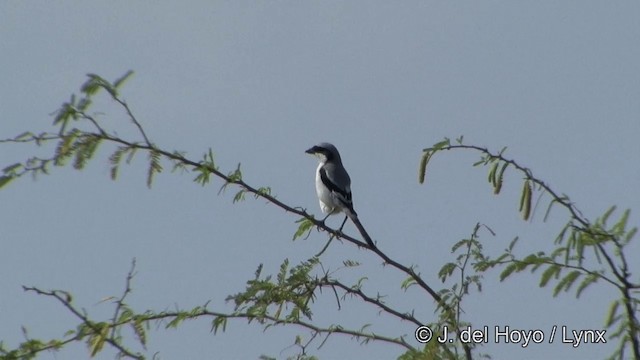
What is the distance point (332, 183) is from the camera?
12.0m

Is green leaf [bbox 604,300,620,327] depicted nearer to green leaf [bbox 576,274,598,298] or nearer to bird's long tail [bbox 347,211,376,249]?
green leaf [bbox 576,274,598,298]

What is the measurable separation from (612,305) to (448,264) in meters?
1.66

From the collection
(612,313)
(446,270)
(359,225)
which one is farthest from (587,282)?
(359,225)

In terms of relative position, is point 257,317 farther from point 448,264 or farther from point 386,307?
point 448,264

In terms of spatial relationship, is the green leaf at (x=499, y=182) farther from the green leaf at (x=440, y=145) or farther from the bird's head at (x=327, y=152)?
the bird's head at (x=327, y=152)

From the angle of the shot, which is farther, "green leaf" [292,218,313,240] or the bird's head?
the bird's head

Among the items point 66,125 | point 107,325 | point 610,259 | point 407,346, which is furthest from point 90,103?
point 610,259

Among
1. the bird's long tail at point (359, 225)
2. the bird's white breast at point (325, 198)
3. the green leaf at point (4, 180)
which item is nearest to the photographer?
the green leaf at point (4, 180)

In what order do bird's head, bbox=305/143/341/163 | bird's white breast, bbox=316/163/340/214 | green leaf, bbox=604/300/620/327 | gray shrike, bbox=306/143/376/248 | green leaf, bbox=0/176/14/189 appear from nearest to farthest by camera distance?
green leaf, bbox=604/300/620/327 < green leaf, bbox=0/176/14/189 < gray shrike, bbox=306/143/376/248 < bird's white breast, bbox=316/163/340/214 < bird's head, bbox=305/143/341/163

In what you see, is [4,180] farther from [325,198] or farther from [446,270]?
[325,198]

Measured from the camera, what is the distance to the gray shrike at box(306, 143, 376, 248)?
11.5 metres

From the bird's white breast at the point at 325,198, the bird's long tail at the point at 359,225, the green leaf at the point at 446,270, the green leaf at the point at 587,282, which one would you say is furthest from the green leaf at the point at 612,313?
the bird's white breast at the point at 325,198

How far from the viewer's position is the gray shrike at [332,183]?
11.5m

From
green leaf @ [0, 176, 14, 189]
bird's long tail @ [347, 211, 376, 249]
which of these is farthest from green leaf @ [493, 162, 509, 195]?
bird's long tail @ [347, 211, 376, 249]
